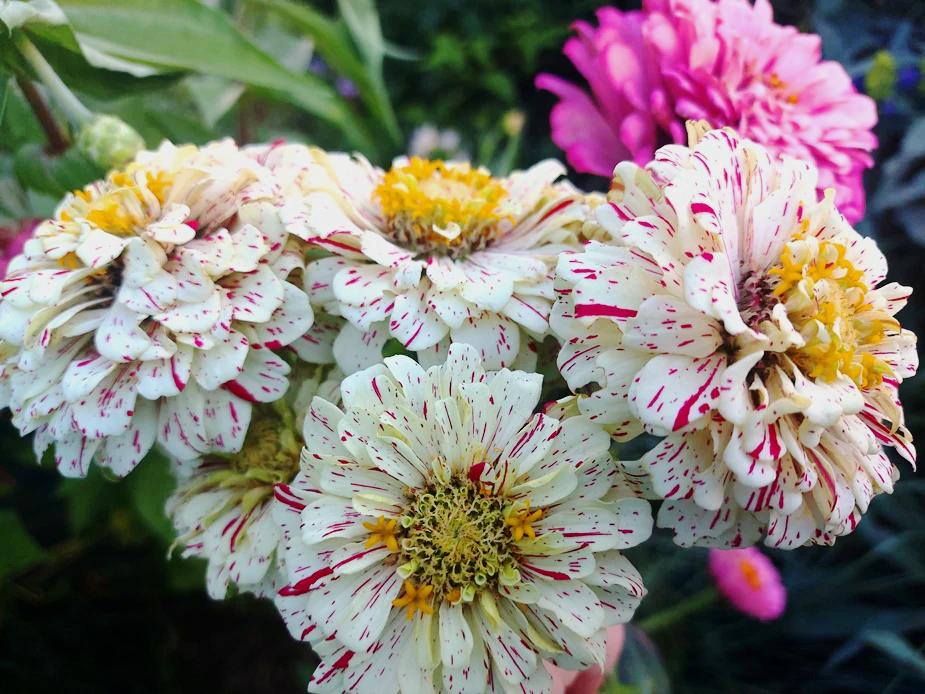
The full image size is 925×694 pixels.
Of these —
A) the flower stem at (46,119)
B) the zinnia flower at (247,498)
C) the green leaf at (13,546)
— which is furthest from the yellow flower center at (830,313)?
the green leaf at (13,546)

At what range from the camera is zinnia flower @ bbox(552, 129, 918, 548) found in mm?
271

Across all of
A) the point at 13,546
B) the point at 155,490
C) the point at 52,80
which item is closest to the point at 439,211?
the point at 52,80

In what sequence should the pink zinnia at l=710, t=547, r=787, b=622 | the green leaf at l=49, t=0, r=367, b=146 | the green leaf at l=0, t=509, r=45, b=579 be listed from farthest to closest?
the pink zinnia at l=710, t=547, r=787, b=622
the green leaf at l=0, t=509, r=45, b=579
the green leaf at l=49, t=0, r=367, b=146

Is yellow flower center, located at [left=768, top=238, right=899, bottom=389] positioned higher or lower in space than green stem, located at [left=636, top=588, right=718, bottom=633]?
higher

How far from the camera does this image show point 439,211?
0.38 m

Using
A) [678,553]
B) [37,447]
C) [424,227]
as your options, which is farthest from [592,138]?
[678,553]

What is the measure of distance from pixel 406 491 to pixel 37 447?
0.20 m

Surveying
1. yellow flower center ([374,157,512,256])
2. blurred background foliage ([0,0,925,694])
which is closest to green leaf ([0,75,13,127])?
blurred background foliage ([0,0,925,694])

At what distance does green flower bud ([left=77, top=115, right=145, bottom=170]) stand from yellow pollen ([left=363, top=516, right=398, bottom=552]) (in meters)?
0.28

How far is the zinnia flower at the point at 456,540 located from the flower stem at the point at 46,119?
0.32m

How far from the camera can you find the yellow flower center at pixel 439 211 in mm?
377

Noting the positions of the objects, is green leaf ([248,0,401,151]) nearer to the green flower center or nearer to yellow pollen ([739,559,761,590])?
the green flower center

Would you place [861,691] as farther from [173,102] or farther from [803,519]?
[173,102]

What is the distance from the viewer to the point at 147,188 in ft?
1.13
